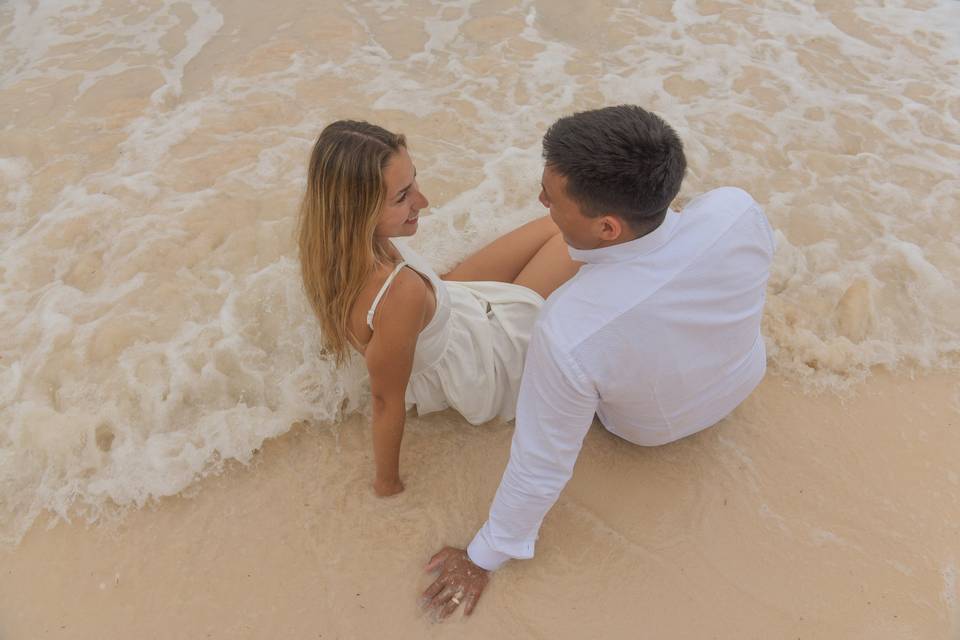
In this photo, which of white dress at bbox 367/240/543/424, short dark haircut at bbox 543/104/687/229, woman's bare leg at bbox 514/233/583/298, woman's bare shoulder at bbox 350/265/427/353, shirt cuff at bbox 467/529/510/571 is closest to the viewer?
short dark haircut at bbox 543/104/687/229

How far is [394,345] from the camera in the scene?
2.15 meters

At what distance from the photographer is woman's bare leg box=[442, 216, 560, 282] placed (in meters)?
3.09

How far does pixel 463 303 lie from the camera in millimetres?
2619

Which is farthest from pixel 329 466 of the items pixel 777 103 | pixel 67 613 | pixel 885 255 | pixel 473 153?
pixel 777 103

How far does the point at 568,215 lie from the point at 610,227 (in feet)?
0.45

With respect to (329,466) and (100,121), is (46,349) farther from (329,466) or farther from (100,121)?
(100,121)

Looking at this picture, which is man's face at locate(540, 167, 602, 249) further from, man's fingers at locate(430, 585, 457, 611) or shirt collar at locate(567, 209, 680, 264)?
man's fingers at locate(430, 585, 457, 611)

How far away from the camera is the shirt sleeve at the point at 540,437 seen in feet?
Answer: 5.88

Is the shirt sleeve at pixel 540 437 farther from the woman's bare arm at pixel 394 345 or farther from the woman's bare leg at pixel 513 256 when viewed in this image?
the woman's bare leg at pixel 513 256

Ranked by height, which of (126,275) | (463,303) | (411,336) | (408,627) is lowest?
(408,627)

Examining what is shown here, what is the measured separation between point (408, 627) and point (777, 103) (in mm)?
4441

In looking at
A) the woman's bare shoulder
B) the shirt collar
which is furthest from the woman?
the shirt collar

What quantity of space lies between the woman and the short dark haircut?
64 cm

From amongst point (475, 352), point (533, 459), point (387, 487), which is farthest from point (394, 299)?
point (387, 487)
